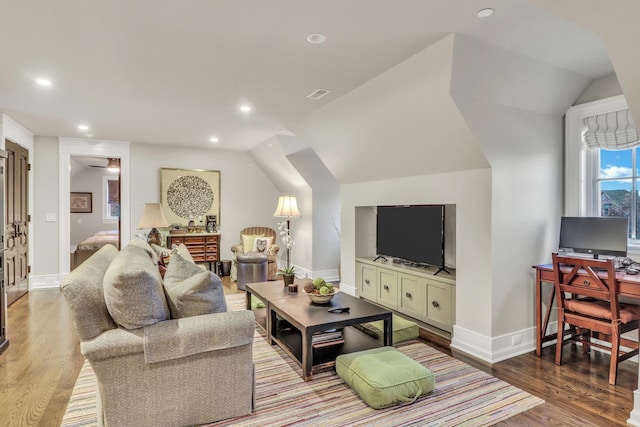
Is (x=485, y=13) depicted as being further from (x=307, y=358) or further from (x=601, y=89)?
(x=307, y=358)

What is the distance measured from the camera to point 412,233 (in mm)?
4090

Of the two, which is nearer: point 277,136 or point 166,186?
point 277,136

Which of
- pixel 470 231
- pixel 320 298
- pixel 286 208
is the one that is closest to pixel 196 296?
pixel 320 298

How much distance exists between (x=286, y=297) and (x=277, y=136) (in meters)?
3.07

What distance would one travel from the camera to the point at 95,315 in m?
1.92

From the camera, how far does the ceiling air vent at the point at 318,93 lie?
11.4ft

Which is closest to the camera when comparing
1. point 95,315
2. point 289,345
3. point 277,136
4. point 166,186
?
point 95,315

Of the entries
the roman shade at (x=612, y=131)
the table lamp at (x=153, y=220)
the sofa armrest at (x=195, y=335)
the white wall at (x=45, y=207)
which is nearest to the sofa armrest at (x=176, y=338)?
the sofa armrest at (x=195, y=335)

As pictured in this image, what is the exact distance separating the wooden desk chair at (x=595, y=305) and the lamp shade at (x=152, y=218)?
4.96 metres

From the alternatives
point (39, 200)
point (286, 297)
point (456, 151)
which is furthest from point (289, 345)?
point (39, 200)

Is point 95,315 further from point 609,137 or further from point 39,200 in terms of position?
point 39,200

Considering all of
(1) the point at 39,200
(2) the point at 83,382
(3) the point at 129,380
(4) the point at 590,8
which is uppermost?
(4) the point at 590,8

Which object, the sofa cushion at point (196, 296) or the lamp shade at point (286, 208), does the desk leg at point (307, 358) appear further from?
the lamp shade at point (286, 208)

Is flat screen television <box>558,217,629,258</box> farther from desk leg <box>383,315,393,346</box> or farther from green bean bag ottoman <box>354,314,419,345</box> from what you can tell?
desk leg <box>383,315,393,346</box>
